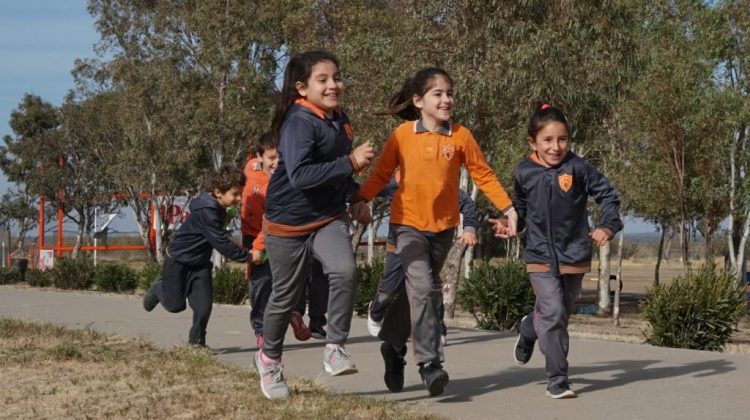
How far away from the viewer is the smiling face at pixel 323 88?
18.9 ft

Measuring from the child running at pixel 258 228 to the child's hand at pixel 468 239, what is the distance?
2.60 m

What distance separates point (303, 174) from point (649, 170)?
1067 inches

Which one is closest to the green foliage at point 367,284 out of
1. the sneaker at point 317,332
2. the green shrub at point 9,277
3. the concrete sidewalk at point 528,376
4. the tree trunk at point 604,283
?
the concrete sidewalk at point 528,376

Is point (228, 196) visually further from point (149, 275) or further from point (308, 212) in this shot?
point (149, 275)

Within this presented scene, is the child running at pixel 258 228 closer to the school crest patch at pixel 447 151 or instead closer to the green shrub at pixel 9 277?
the school crest patch at pixel 447 151

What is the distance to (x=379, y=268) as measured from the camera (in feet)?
50.7

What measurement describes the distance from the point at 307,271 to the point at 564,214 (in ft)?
4.89

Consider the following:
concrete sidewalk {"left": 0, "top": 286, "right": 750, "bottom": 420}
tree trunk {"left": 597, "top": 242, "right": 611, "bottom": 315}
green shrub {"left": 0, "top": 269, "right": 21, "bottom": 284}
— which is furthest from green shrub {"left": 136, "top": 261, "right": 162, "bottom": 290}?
tree trunk {"left": 597, "top": 242, "right": 611, "bottom": 315}

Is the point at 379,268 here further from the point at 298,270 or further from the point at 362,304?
the point at 298,270

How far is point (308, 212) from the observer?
5730mm

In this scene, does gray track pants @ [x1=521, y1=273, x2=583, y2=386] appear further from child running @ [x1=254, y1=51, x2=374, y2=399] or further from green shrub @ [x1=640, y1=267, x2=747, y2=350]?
green shrub @ [x1=640, y1=267, x2=747, y2=350]

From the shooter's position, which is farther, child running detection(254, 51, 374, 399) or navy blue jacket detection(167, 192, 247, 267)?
navy blue jacket detection(167, 192, 247, 267)

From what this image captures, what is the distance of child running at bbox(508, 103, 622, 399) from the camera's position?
246 inches

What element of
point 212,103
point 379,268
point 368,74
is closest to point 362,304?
point 379,268
